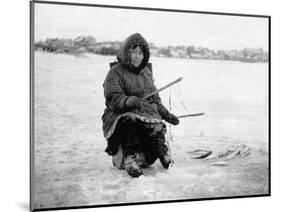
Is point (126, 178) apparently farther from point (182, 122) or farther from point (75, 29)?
point (75, 29)

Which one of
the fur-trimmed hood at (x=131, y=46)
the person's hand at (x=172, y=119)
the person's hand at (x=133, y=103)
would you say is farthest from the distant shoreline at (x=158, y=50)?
the person's hand at (x=172, y=119)

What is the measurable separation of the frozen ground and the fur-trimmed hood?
104 mm

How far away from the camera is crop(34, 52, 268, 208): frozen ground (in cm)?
384

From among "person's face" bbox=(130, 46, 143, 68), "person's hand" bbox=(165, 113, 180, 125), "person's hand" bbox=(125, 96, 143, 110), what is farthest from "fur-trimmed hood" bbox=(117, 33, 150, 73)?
"person's hand" bbox=(165, 113, 180, 125)

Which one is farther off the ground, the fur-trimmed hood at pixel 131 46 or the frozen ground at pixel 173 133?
the fur-trimmed hood at pixel 131 46

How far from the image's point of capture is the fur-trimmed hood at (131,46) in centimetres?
404

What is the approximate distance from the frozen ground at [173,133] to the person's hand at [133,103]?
22 cm

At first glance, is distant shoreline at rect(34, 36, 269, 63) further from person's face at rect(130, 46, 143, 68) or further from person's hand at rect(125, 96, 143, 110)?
person's hand at rect(125, 96, 143, 110)

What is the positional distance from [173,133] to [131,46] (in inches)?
32.9

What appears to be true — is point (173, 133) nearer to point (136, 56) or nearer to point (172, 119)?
point (172, 119)

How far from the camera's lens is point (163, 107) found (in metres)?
4.14

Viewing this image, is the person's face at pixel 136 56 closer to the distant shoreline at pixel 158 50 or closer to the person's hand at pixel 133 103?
the distant shoreline at pixel 158 50

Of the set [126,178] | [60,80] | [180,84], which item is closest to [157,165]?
[126,178]

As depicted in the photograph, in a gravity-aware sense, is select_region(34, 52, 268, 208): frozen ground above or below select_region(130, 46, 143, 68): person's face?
below
